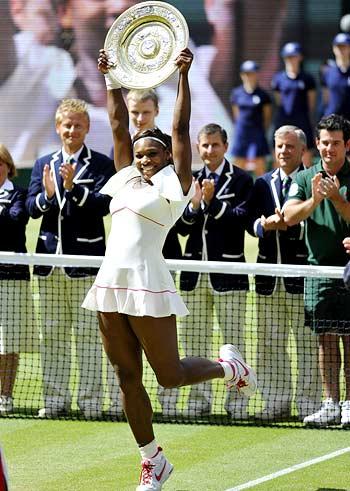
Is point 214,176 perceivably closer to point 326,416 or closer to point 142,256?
point 326,416

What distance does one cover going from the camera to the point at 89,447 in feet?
28.4

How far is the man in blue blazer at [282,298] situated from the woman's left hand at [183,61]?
234 cm

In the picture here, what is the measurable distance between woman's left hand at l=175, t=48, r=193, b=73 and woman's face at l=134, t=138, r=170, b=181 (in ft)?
1.61

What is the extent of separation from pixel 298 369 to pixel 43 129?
1750 cm

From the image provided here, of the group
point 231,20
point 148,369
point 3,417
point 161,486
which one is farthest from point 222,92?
point 161,486

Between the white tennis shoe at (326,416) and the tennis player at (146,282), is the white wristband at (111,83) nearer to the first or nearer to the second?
the tennis player at (146,282)

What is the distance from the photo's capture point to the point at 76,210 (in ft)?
32.1

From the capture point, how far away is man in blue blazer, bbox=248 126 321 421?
9695mm

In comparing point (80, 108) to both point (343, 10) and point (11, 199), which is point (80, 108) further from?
point (343, 10)

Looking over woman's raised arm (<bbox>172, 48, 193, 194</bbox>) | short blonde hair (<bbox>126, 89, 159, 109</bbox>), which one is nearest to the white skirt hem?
woman's raised arm (<bbox>172, 48, 193, 194</bbox>)

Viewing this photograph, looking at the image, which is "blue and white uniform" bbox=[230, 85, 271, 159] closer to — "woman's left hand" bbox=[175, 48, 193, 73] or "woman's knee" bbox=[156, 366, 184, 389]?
"woman's left hand" bbox=[175, 48, 193, 73]

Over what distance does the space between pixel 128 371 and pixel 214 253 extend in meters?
2.59

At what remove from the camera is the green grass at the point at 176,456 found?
7727mm

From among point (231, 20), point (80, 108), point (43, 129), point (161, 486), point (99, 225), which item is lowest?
point (161, 486)
